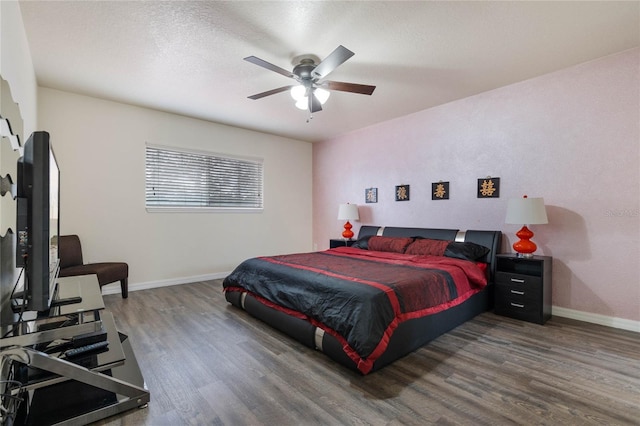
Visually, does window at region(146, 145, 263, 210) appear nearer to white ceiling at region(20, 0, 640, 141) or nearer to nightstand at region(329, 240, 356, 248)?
white ceiling at region(20, 0, 640, 141)

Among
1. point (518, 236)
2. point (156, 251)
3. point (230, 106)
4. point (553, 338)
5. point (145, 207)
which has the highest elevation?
point (230, 106)

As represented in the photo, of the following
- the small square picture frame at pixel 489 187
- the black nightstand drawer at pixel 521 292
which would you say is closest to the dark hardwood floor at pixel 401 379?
the black nightstand drawer at pixel 521 292

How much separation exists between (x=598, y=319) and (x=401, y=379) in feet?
7.97

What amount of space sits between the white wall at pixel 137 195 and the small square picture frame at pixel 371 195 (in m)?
1.80

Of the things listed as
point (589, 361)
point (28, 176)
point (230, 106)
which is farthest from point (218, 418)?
point (230, 106)

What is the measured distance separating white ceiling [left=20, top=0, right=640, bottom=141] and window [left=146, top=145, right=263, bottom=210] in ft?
3.44

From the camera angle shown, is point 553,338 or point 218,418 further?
point 553,338

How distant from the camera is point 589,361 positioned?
2242 mm

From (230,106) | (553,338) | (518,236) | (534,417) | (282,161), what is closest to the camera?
(534,417)

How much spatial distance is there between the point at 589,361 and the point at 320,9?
3.32 meters

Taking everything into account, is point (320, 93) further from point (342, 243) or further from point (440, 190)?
point (342, 243)

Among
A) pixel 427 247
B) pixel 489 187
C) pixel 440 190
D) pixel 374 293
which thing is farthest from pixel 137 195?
pixel 489 187

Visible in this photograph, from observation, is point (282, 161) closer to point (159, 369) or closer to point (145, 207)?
point (145, 207)

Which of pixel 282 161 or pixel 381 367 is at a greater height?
pixel 282 161
